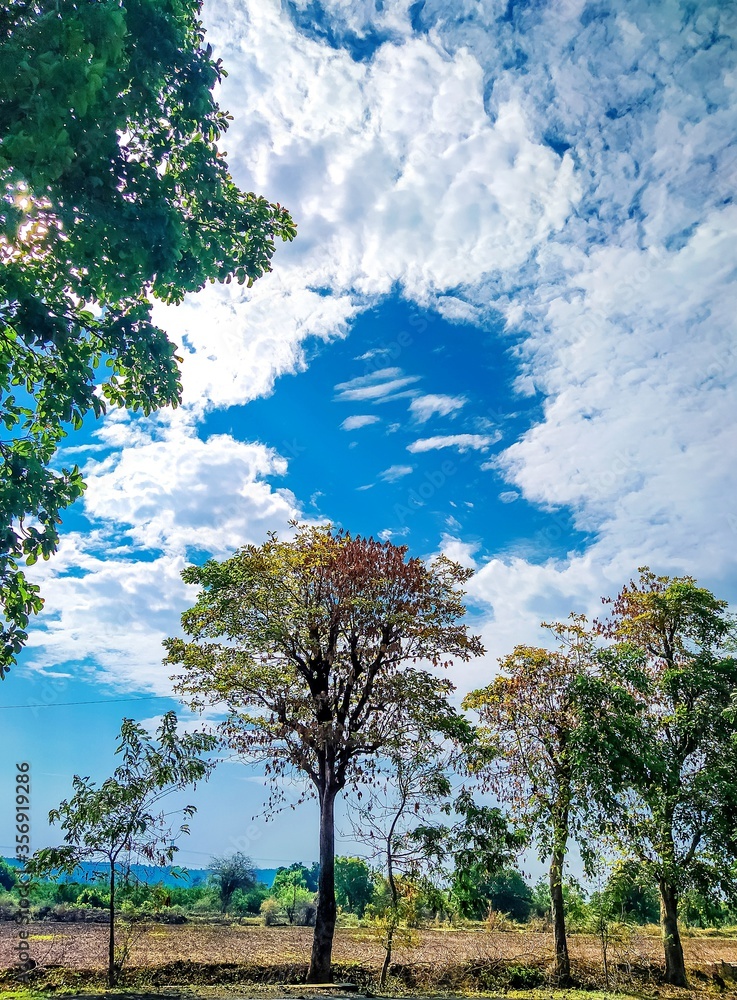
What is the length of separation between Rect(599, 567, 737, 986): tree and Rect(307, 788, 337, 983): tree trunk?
8146 mm

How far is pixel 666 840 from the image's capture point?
62.0 feet

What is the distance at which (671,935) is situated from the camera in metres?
19.5

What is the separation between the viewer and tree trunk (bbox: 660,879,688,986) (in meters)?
19.3

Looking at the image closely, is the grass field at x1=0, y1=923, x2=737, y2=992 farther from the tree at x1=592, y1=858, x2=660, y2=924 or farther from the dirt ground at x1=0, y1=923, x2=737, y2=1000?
the tree at x1=592, y1=858, x2=660, y2=924

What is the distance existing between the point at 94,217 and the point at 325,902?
53.7ft

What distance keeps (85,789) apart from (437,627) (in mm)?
9135

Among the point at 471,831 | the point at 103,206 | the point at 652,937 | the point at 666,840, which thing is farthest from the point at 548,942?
the point at 103,206

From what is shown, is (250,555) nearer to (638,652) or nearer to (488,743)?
(488,743)

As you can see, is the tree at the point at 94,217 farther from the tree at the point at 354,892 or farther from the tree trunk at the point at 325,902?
the tree at the point at 354,892

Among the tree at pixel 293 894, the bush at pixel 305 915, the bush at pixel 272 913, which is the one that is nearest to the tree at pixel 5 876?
the bush at pixel 272 913

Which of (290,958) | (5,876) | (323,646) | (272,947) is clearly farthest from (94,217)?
(5,876)

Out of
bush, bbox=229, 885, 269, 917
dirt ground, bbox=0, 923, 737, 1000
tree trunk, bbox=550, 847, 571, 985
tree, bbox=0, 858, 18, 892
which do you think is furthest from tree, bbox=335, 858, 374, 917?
tree trunk, bbox=550, 847, 571, 985

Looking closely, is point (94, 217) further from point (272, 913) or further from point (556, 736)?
point (272, 913)

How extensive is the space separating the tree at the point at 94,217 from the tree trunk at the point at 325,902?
10.5 metres
